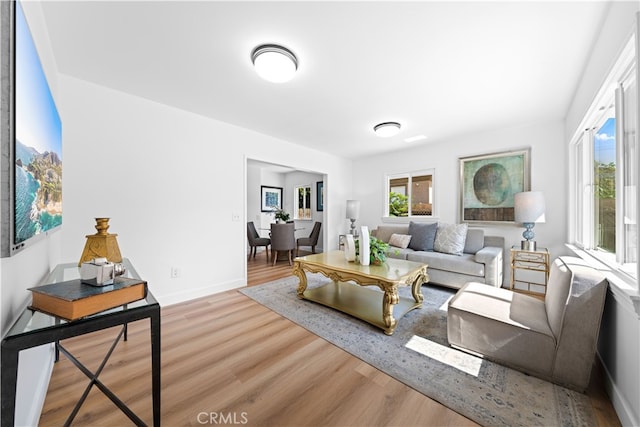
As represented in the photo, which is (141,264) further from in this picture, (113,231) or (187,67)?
(187,67)

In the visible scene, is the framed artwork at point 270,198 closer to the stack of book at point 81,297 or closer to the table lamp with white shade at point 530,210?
the table lamp with white shade at point 530,210

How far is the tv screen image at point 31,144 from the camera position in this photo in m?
0.89

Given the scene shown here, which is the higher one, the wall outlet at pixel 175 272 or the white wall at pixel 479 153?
the white wall at pixel 479 153

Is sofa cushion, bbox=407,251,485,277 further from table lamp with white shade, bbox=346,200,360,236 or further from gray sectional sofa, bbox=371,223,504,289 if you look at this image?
table lamp with white shade, bbox=346,200,360,236

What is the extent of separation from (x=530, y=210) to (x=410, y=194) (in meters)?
2.00

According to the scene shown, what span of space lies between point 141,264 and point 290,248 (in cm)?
273

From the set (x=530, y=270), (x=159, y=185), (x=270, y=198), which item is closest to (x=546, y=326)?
(x=530, y=270)

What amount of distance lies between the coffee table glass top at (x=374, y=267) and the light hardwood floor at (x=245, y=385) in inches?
28.5

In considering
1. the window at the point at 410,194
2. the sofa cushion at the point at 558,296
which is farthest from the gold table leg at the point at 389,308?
the window at the point at 410,194

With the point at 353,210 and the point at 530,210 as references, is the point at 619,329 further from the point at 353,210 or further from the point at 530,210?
the point at 353,210

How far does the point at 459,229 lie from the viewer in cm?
371

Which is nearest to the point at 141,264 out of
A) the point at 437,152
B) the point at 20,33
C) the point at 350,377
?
the point at 20,33

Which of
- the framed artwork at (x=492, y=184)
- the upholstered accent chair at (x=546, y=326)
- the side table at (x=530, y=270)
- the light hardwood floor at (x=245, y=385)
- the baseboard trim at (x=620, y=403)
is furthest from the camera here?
the framed artwork at (x=492, y=184)

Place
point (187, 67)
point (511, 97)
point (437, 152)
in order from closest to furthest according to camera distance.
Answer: point (187, 67)
point (511, 97)
point (437, 152)
